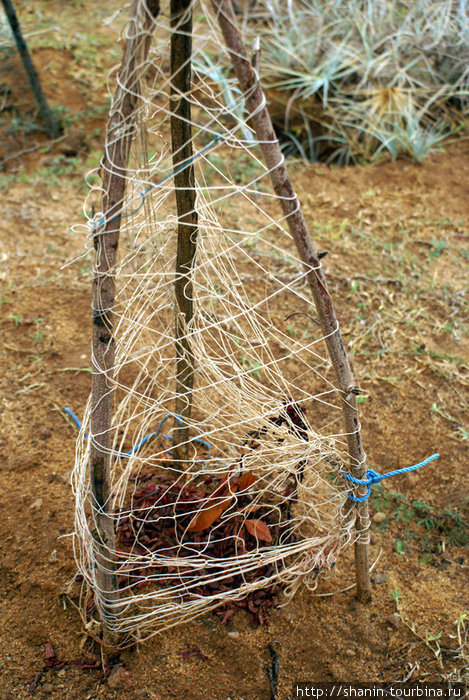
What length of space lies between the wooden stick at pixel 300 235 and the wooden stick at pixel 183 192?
4.4 inches

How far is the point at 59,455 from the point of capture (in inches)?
91.7

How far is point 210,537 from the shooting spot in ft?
6.19

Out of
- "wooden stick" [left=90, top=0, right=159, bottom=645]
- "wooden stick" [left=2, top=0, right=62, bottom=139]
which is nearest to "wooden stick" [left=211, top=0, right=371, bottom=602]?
"wooden stick" [left=90, top=0, right=159, bottom=645]

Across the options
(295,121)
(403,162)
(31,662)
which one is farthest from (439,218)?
(31,662)

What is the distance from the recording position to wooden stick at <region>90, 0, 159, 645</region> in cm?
126

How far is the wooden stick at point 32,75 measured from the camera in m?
3.77

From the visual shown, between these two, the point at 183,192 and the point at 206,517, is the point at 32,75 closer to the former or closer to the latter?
the point at 183,192

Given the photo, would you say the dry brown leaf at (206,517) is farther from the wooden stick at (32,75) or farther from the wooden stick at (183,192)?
the wooden stick at (32,75)

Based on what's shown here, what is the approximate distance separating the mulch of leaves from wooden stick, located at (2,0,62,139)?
3.13m

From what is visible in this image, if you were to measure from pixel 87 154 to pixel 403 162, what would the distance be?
2.15 meters

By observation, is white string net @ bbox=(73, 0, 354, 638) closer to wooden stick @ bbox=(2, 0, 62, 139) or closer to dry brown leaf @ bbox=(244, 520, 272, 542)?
dry brown leaf @ bbox=(244, 520, 272, 542)

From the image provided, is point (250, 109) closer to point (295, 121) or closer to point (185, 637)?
point (185, 637)

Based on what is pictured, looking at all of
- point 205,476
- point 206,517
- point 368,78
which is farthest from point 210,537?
point 368,78

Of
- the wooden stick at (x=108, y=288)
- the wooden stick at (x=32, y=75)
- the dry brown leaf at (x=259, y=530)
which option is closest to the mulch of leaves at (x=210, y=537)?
the dry brown leaf at (x=259, y=530)
